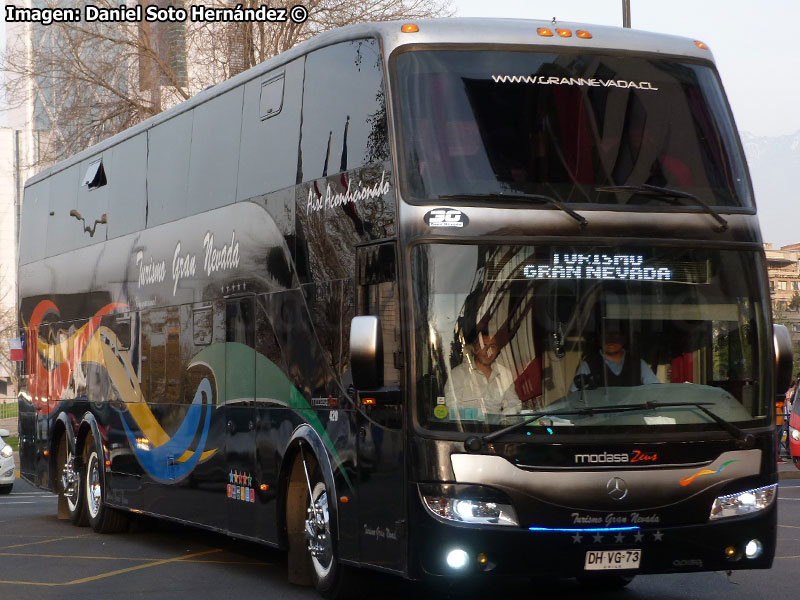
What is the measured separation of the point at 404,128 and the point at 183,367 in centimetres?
520

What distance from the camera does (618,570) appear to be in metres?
9.02

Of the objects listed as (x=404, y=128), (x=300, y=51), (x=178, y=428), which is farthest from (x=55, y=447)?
(x=404, y=128)

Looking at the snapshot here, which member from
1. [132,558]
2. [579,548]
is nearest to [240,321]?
[132,558]

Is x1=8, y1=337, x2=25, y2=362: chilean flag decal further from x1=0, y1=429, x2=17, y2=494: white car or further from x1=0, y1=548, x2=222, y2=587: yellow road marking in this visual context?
x1=0, y1=548, x2=222, y2=587: yellow road marking

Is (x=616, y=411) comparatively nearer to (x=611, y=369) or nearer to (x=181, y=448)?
(x=611, y=369)

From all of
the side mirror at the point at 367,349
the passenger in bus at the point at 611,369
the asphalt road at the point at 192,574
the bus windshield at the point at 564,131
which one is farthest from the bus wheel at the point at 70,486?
the passenger in bus at the point at 611,369

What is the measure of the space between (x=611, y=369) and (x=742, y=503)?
1245 mm

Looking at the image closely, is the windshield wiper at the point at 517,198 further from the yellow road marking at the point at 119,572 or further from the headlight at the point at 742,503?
the yellow road marking at the point at 119,572

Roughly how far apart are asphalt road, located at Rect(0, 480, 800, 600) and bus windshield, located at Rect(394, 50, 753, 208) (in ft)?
10.3

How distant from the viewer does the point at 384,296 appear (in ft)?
30.8

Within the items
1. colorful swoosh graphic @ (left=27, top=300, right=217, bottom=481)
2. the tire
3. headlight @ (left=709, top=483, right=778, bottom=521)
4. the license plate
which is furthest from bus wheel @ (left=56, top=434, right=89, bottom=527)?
headlight @ (left=709, top=483, right=778, bottom=521)

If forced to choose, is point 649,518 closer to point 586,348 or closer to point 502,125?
point 586,348

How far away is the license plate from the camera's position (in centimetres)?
895

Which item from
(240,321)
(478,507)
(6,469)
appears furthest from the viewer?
(6,469)
